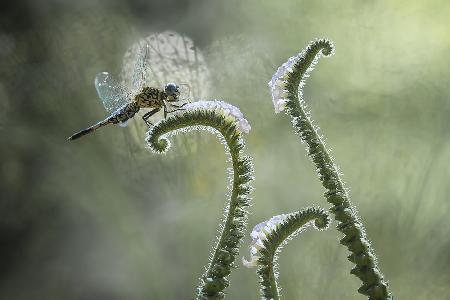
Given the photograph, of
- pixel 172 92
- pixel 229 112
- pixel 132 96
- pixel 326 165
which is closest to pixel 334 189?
pixel 326 165

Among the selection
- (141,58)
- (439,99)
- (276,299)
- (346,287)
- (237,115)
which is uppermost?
(439,99)

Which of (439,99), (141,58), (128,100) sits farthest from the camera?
(439,99)

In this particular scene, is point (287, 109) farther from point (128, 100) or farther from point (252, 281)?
point (252, 281)

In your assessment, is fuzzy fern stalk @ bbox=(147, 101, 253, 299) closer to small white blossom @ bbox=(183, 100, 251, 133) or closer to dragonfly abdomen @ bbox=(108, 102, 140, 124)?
small white blossom @ bbox=(183, 100, 251, 133)

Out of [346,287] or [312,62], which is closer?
[312,62]

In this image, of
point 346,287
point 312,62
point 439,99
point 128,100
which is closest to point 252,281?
point 346,287

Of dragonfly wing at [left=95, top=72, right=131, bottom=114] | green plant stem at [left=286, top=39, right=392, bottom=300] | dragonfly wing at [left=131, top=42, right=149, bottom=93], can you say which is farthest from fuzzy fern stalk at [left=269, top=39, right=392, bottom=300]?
dragonfly wing at [left=95, top=72, right=131, bottom=114]
